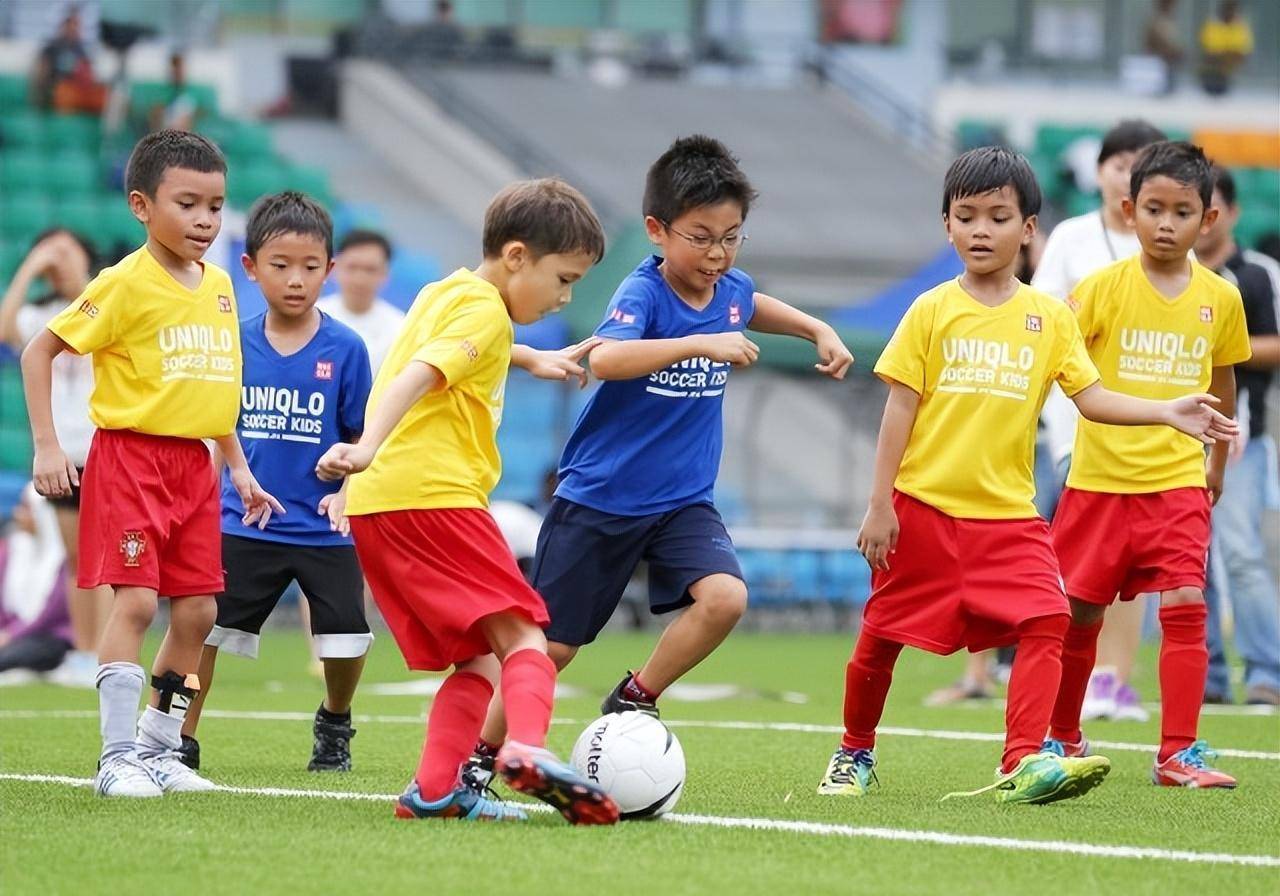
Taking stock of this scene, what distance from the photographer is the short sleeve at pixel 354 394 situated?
6.91m

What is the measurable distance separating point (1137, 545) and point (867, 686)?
3.51 ft

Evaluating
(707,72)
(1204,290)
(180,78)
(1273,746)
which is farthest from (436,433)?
(707,72)

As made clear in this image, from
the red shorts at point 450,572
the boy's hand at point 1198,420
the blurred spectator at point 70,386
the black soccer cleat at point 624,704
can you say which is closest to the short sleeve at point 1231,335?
the boy's hand at point 1198,420

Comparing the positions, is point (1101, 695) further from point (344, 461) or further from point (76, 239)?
point (76, 239)

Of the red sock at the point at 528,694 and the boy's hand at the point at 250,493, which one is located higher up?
the boy's hand at the point at 250,493

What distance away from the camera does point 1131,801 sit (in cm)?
587

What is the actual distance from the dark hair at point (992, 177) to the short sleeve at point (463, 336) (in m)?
1.45

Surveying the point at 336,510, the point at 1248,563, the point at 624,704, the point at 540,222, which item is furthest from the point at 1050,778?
the point at 1248,563

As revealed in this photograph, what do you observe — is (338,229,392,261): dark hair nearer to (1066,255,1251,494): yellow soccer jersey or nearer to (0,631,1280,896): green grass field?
(0,631,1280,896): green grass field

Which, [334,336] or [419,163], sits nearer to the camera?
[334,336]

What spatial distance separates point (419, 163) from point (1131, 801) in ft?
72.3

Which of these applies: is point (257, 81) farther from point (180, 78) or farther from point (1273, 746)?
point (1273, 746)

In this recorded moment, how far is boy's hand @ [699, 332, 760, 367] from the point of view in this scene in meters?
5.55

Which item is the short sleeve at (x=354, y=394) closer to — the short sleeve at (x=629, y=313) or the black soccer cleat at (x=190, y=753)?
the black soccer cleat at (x=190, y=753)
